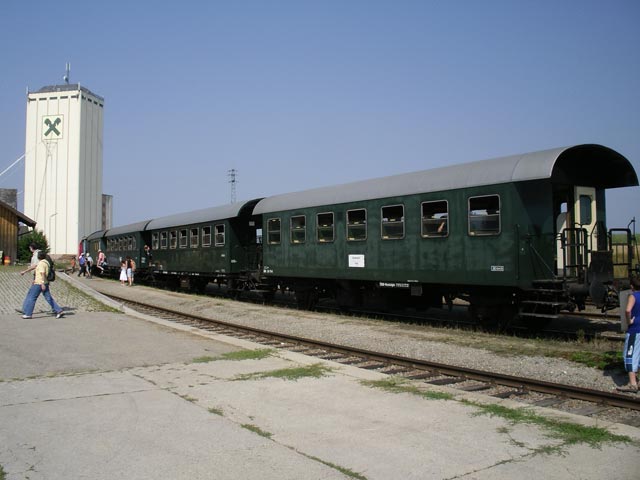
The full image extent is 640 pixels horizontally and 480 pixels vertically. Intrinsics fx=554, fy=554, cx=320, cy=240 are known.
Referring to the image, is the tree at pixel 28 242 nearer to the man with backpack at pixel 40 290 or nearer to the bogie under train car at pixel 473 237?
the man with backpack at pixel 40 290

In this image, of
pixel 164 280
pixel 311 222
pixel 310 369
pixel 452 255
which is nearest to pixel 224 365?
pixel 310 369

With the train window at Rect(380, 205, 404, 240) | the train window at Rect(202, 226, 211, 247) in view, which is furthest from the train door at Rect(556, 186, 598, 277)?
the train window at Rect(202, 226, 211, 247)

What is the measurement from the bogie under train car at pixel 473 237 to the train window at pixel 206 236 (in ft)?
17.0

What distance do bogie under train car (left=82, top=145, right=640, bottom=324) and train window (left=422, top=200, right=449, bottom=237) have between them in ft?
0.08

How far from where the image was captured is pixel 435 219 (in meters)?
12.2

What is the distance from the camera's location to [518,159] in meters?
10.9

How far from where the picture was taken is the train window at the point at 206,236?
21156 millimetres

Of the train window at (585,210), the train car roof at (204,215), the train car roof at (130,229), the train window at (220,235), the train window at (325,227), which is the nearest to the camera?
the train window at (585,210)

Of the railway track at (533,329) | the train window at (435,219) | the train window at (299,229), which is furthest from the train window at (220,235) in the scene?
the train window at (435,219)

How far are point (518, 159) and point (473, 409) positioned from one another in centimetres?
639

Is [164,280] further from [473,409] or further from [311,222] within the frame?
[473,409]

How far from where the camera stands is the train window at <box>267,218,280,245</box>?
17.3 metres

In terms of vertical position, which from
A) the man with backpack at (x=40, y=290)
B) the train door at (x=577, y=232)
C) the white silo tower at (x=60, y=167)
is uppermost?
the white silo tower at (x=60, y=167)

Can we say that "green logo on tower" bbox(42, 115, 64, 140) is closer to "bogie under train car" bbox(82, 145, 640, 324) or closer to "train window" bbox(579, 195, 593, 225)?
"bogie under train car" bbox(82, 145, 640, 324)
